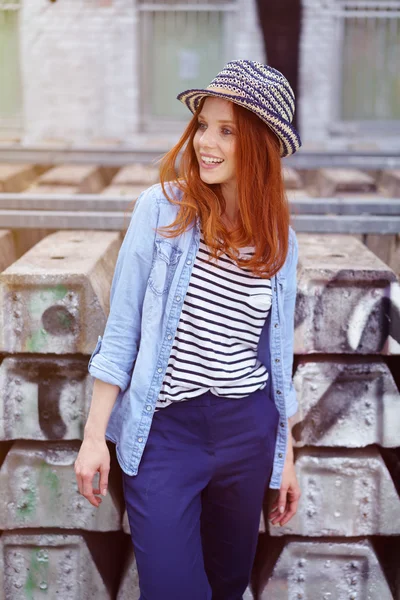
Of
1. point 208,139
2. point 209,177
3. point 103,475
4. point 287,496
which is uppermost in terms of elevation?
point 208,139

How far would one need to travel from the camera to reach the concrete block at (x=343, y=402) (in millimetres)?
2590

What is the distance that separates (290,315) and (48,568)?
1.42 m

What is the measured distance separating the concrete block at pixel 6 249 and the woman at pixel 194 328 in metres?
1.21

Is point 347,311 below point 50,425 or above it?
above

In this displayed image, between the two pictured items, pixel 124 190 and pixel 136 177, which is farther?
pixel 136 177

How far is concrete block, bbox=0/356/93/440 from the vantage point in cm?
254

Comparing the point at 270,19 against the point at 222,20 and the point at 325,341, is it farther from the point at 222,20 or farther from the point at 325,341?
the point at 325,341

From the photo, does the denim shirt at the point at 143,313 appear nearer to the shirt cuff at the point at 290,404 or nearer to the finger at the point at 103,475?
the finger at the point at 103,475

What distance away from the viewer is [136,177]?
14.0 ft

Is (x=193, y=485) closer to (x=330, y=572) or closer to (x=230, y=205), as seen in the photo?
(x=230, y=205)

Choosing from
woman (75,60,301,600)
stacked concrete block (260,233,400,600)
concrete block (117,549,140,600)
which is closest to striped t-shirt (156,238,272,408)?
woman (75,60,301,600)

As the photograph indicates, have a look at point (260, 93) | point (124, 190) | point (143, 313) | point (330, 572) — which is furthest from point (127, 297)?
point (124, 190)

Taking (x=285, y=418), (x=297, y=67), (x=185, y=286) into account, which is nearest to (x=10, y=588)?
(x=285, y=418)

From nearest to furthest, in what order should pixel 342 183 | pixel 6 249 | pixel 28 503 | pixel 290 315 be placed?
pixel 290 315
pixel 28 503
pixel 6 249
pixel 342 183
